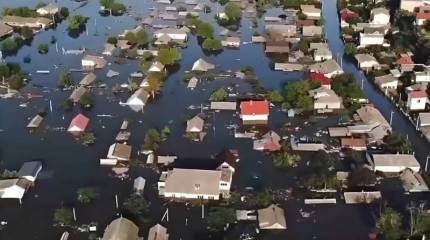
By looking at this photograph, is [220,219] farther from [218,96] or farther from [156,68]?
[156,68]

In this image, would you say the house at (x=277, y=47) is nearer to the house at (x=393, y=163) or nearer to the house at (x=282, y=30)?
the house at (x=282, y=30)

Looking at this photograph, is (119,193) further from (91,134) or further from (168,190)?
(91,134)

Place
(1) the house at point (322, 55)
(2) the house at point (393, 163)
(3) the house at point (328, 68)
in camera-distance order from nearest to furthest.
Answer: (2) the house at point (393, 163), (3) the house at point (328, 68), (1) the house at point (322, 55)

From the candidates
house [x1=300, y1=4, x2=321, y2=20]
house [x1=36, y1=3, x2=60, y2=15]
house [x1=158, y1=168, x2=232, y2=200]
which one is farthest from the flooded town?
house [x1=300, y1=4, x2=321, y2=20]

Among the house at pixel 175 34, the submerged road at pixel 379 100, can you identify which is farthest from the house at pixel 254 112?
the house at pixel 175 34

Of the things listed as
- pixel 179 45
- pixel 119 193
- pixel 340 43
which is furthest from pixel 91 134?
pixel 340 43

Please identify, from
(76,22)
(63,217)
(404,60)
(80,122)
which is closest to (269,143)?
(80,122)

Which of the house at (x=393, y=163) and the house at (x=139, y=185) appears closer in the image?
the house at (x=139, y=185)
